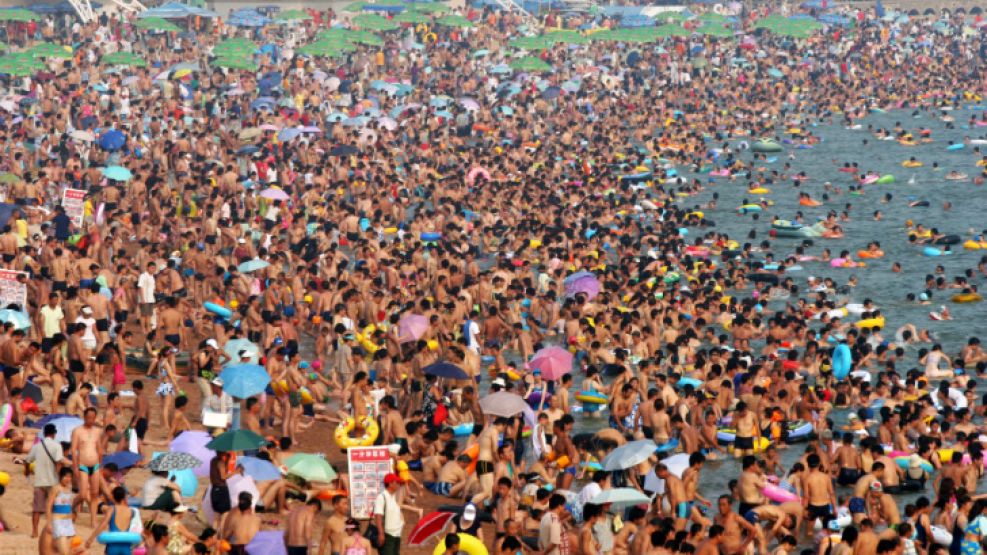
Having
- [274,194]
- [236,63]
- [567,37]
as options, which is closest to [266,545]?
[274,194]

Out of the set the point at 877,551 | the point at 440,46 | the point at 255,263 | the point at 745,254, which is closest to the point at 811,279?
the point at 745,254

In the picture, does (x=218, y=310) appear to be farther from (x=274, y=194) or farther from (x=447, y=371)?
(x=274, y=194)

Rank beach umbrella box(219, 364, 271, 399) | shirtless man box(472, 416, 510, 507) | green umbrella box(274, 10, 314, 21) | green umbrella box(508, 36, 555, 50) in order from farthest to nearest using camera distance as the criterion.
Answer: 1. green umbrella box(274, 10, 314, 21)
2. green umbrella box(508, 36, 555, 50)
3. beach umbrella box(219, 364, 271, 399)
4. shirtless man box(472, 416, 510, 507)

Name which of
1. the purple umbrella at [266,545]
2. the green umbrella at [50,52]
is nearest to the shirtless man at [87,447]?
the purple umbrella at [266,545]

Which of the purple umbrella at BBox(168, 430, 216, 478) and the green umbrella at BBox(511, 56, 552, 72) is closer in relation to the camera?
the purple umbrella at BBox(168, 430, 216, 478)

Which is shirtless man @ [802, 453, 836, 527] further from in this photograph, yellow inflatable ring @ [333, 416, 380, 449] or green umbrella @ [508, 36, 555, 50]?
green umbrella @ [508, 36, 555, 50]

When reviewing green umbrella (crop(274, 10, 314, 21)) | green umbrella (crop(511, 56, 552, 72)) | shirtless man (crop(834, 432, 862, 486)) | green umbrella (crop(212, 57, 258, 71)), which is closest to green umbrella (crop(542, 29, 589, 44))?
green umbrella (crop(511, 56, 552, 72))

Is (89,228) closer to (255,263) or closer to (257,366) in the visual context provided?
(255,263)
